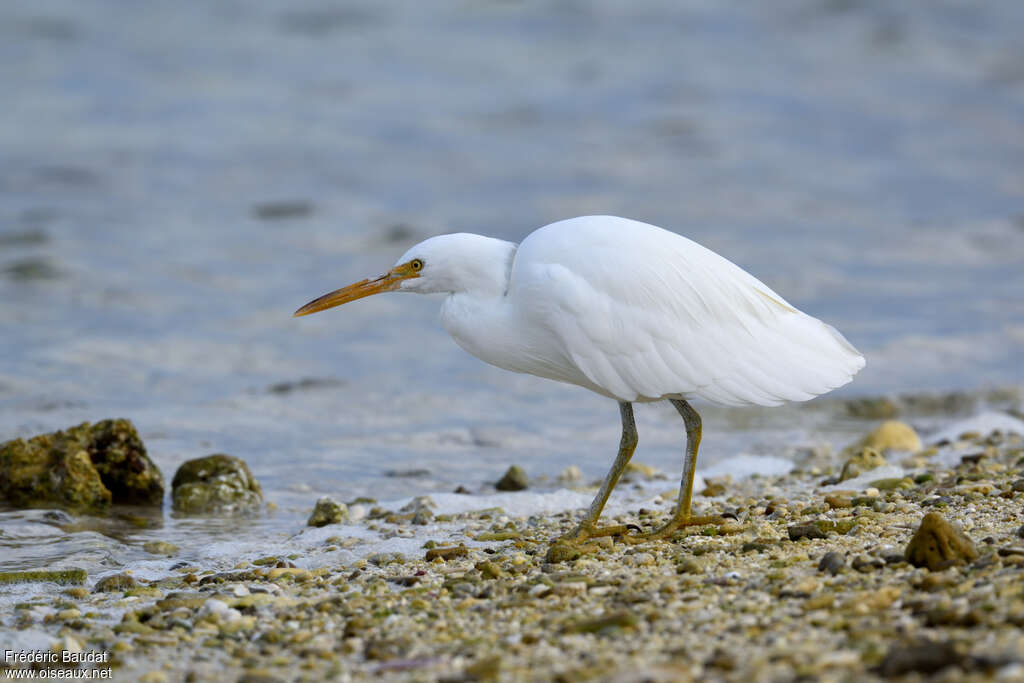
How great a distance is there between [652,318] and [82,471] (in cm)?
398

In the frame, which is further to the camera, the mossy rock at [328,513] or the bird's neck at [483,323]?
the mossy rock at [328,513]

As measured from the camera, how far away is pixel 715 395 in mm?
5293

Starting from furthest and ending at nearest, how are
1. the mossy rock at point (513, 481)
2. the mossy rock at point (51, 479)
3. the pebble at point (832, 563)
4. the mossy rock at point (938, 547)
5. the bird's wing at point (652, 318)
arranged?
the mossy rock at point (513, 481) < the mossy rock at point (51, 479) < the bird's wing at point (652, 318) < the pebble at point (832, 563) < the mossy rock at point (938, 547)

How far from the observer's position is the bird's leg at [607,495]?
5.56 m

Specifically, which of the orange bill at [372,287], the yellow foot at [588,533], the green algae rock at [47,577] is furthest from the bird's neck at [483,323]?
the green algae rock at [47,577]

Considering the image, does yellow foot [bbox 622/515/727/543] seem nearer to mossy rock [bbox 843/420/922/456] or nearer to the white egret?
the white egret

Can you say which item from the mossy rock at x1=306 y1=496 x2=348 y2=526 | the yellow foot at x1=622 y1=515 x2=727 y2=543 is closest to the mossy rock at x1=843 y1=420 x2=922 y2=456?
the yellow foot at x1=622 y1=515 x2=727 y2=543

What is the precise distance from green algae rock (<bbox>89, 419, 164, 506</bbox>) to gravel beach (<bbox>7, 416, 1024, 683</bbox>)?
69.7 inches

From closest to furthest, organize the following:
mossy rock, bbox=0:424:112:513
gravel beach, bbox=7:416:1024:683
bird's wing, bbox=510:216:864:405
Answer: gravel beach, bbox=7:416:1024:683
bird's wing, bbox=510:216:864:405
mossy rock, bbox=0:424:112:513

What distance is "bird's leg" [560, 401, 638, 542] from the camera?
18.2ft

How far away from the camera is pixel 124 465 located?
296 inches

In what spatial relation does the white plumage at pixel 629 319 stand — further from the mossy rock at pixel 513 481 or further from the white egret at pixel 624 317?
the mossy rock at pixel 513 481

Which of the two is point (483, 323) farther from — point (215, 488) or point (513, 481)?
point (215, 488)

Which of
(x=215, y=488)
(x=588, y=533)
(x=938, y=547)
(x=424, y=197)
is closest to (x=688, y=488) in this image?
(x=588, y=533)
